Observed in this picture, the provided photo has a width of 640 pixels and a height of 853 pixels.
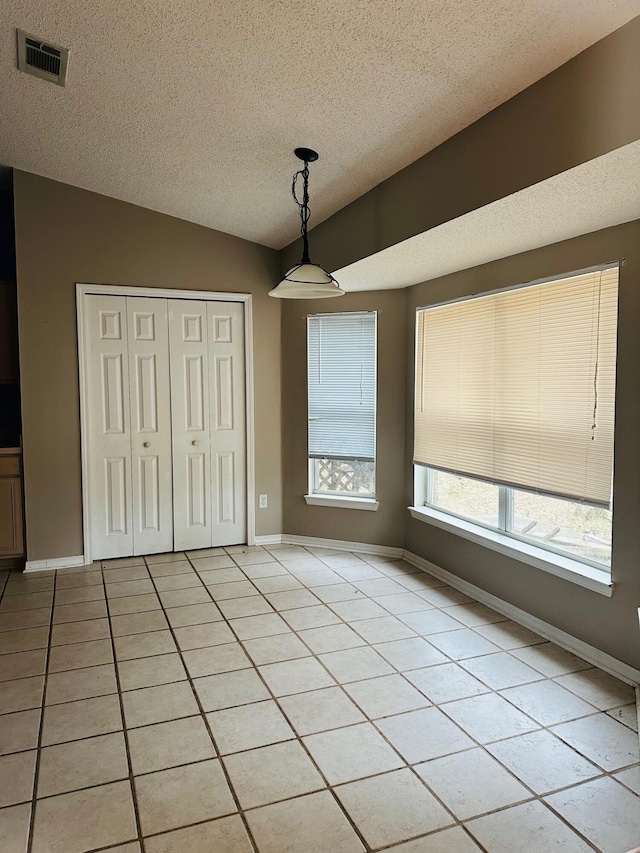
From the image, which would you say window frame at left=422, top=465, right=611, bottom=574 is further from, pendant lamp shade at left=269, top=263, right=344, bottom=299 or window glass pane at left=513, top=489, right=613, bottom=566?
pendant lamp shade at left=269, top=263, right=344, bottom=299

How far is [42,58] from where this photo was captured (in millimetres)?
2664

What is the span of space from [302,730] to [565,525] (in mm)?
1788

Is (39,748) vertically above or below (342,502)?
below

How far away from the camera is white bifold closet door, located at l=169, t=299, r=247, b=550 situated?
15.5 feet

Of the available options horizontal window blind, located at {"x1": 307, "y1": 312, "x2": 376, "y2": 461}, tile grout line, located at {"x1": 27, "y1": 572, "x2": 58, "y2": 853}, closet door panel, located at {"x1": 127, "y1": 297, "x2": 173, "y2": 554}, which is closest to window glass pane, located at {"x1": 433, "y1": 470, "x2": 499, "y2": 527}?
horizontal window blind, located at {"x1": 307, "y1": 312, "x2": 376, "y2": 461}

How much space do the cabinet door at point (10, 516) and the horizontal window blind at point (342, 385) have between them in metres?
2.27

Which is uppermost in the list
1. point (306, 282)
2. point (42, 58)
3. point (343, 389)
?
point (42, 58)

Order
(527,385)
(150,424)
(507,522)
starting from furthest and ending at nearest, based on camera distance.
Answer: (150,424)
(507,522)
(527,385)

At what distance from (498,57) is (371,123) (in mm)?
739

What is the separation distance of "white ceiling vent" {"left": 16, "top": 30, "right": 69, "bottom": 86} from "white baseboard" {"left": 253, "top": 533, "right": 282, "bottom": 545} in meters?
3.49

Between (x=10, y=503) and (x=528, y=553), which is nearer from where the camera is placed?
(x=528, y=553)

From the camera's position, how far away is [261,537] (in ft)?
16.5

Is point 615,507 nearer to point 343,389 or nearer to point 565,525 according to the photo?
point 565,525

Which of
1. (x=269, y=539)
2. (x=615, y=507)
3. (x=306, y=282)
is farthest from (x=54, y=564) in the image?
(x=615, y=507)
